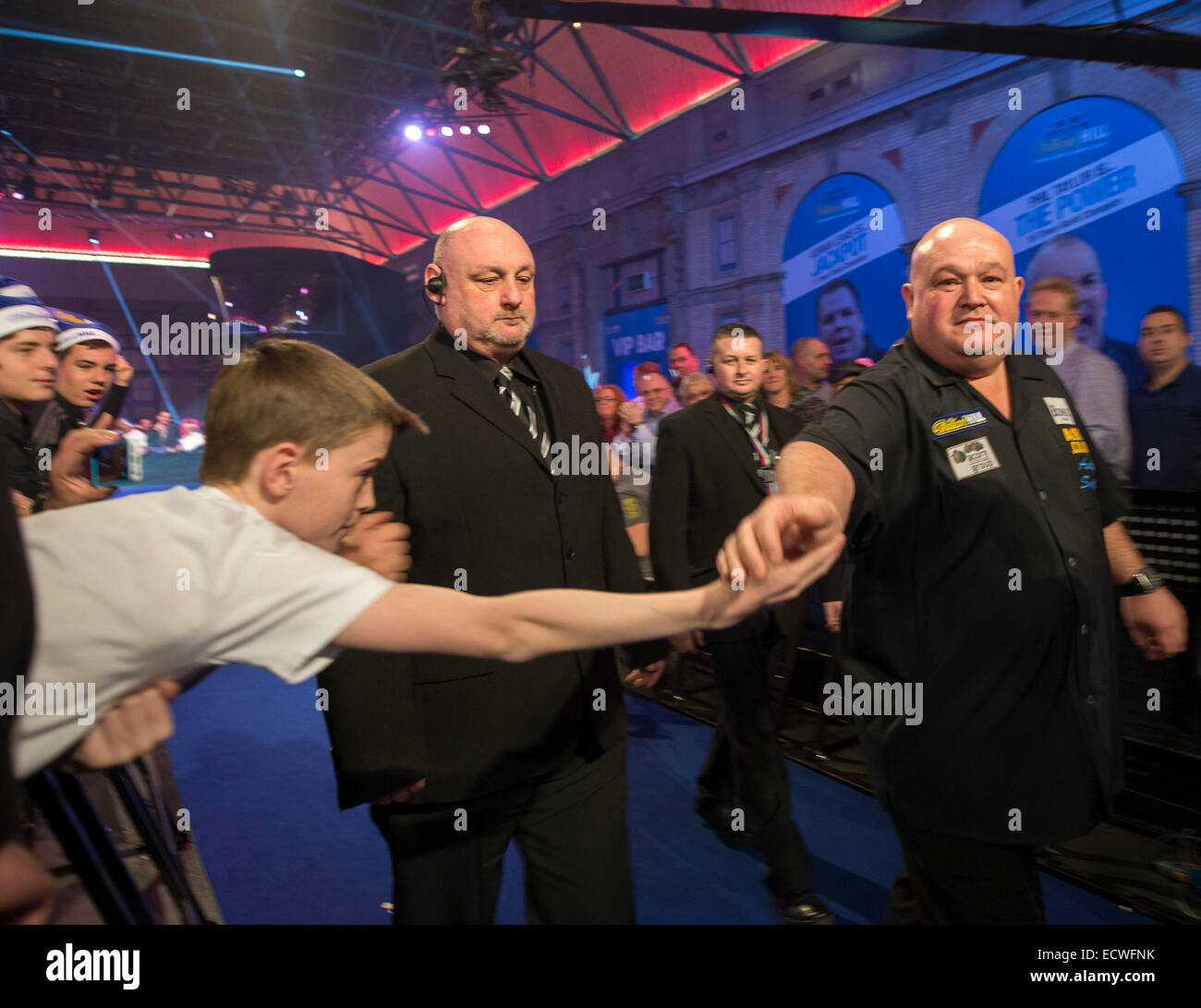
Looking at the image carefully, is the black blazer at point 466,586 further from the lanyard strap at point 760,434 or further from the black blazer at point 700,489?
the lanyard strap at point 760,434

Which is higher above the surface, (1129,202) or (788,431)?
(1129,202)

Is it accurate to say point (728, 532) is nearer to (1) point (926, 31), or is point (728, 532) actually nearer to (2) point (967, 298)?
(2) point (967, 298)

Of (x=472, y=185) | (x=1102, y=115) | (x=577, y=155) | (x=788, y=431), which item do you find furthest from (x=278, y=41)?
(x=788, y=431)

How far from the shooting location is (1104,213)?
7059 millimetres

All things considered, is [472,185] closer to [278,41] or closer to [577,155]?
[577,155]

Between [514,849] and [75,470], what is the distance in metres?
2.47

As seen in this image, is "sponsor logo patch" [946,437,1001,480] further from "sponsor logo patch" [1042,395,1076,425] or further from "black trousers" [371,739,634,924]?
"black trousers" [371,739,634,924]

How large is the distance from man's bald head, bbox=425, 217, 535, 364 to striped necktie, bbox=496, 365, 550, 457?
0.04 metres

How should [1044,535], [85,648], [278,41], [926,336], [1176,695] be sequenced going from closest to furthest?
[85,648] < [1044,535] < [926,336] < [1176,695] < [278,41]

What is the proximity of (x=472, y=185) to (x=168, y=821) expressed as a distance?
1869cm

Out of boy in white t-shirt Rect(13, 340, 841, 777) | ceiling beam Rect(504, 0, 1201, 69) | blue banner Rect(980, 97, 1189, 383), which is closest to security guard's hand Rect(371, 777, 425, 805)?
boy in white t-shirt Rect(13, 340, 841, 777)

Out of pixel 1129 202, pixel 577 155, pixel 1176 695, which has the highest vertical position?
pixel 577 155

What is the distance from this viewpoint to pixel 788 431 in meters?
3.45
